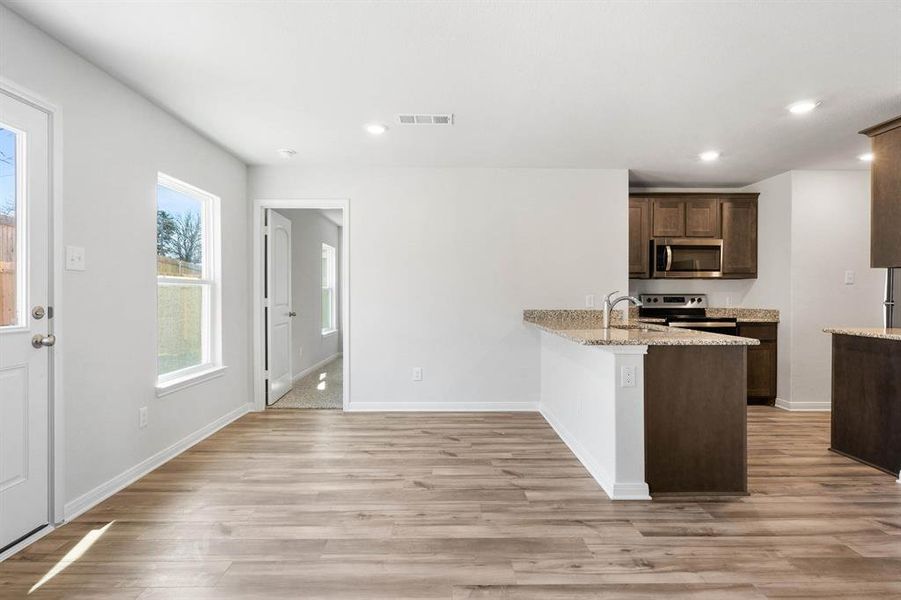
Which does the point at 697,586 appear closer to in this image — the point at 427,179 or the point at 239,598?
the point at 239,598

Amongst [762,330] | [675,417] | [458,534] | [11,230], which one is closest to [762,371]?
[762,330]

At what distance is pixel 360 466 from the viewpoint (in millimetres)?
3098

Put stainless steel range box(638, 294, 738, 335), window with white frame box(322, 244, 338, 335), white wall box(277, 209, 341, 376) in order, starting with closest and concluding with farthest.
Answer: stainless steel range box(638, 294, 738, 335) < white wall box(277, 209, 341, 376) < window with white frame box(322, 244, 338, 335)

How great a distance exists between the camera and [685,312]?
519 cm

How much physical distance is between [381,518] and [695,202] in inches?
182

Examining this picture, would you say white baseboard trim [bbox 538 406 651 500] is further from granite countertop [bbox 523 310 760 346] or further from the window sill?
the window sill

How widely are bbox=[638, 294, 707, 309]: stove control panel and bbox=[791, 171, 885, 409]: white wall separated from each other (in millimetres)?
910

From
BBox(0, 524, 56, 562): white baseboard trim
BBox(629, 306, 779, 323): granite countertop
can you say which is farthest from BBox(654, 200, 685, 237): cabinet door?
BBox(0, 524, 56, 562): white baseboard trim

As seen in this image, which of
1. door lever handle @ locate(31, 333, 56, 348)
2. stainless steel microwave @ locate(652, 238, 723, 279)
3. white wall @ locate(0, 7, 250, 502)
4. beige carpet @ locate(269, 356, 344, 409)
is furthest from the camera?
stainless steel microwave @ locate(652, 238, 723, 279)

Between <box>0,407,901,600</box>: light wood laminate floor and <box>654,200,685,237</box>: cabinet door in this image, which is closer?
<box>0,407,901,600</box>: light wood laminate floor

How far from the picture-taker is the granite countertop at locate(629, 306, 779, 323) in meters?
4.82

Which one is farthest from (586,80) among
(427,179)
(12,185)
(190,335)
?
(190,335)

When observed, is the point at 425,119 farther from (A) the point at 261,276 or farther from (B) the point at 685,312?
(B) the point at 685,312

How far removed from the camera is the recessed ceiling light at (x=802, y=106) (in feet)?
9.74
